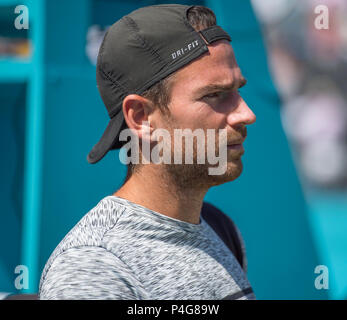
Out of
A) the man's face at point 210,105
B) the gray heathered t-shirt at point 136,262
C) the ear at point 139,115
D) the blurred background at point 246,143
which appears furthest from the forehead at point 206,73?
the blurred background at point 246,143

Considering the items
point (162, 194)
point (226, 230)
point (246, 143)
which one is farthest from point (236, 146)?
point (246, 143)

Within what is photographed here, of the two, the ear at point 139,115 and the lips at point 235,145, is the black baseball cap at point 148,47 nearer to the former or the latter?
the ear at point 139,115

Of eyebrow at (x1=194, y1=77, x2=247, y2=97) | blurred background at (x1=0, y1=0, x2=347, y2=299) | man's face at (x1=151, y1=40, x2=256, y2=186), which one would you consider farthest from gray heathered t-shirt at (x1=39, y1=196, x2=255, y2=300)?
blurred background at (x1=0, y1=0, x2=347, y2=299)

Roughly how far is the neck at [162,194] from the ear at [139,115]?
0.11m

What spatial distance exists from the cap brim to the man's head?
4 centimetres

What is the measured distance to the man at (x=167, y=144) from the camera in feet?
3.83

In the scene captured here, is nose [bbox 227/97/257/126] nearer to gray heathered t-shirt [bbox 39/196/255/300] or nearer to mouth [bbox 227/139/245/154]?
mouth [bbox 227/139/245/154]

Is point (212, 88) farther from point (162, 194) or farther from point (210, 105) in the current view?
point (162, 194)

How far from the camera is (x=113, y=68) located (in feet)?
4.31

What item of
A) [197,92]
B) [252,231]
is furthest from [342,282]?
[197,92]

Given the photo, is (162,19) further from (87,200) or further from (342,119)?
(342,119)

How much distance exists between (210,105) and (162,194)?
0.31 meters

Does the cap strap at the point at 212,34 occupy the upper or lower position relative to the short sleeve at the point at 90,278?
upper

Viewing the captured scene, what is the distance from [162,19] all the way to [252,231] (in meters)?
1.50
